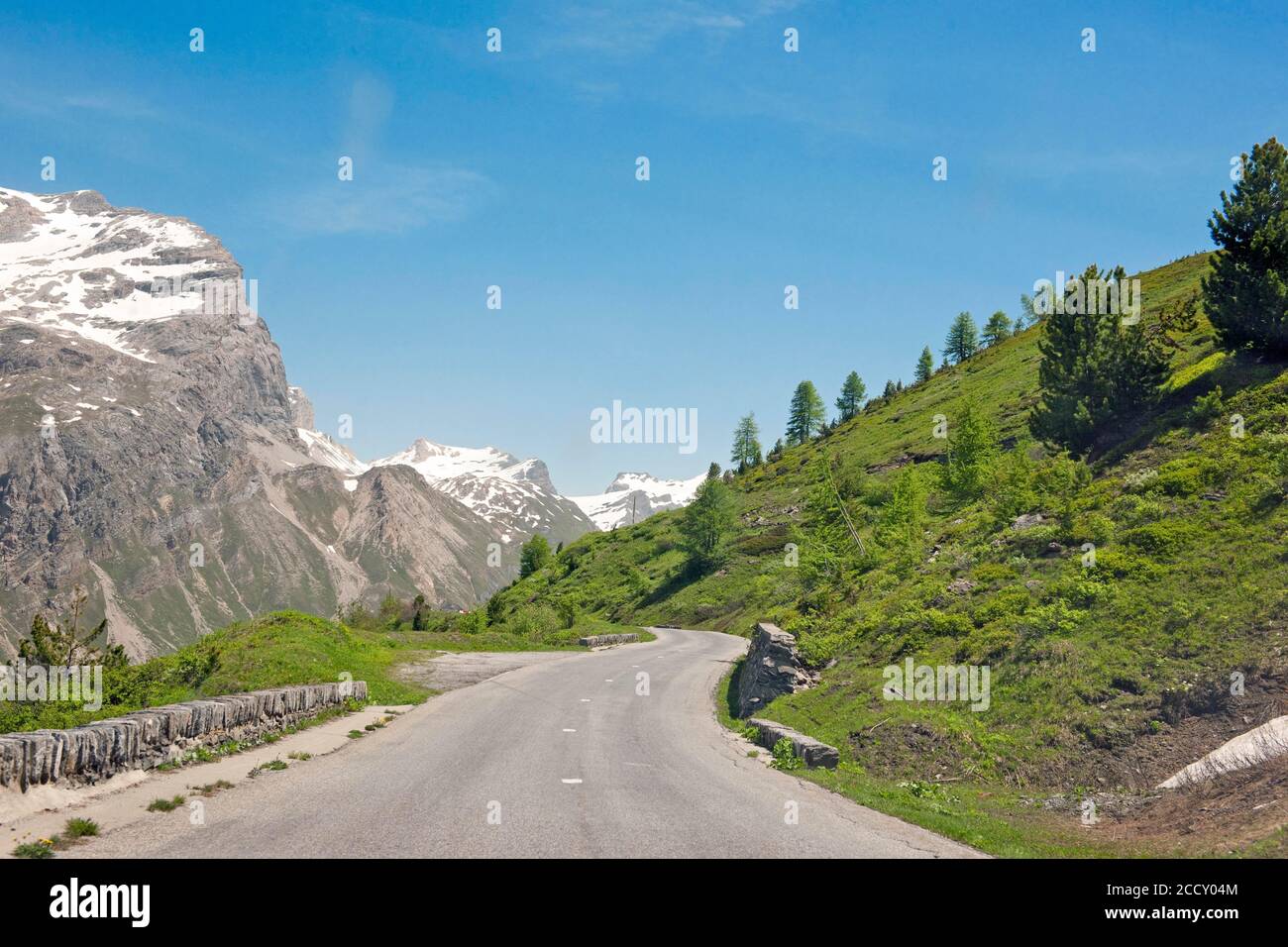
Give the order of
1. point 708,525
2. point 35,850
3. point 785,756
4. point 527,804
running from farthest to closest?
1. point 708,525
2. point 785,756
3. point 527,804
4. point 35,850

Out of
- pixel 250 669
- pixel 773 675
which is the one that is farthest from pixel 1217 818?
pixel 250 669

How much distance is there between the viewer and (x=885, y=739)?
61.1 feet

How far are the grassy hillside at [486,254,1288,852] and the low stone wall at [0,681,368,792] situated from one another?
12.4m

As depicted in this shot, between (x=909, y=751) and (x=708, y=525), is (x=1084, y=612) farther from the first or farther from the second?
(x=708, y=525)

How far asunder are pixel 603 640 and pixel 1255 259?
40.8m

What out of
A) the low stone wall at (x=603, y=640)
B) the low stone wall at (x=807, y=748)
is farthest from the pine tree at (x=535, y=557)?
the low stone wall at (x=807, y=748)

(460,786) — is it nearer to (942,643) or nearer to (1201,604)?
(942,643)

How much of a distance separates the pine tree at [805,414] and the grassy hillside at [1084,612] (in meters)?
97.2

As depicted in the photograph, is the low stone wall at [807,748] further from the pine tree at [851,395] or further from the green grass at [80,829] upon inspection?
the pine tree at [851,395]

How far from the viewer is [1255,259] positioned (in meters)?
35.2
